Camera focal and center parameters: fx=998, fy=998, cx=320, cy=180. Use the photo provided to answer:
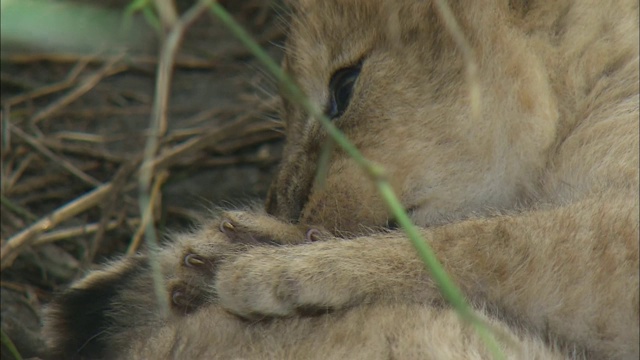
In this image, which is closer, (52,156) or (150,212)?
(150,212)

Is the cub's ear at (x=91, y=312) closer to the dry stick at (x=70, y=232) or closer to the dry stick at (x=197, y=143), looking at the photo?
the dry stick at (x=70, y=232)

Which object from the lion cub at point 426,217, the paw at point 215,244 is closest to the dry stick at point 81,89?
the lion cub at point 426,217

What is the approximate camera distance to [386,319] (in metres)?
2.27

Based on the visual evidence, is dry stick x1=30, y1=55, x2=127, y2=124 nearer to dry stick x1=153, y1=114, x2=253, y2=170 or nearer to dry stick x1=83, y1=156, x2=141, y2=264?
dry stick x1=153, y1=114, x2=253, y2=170

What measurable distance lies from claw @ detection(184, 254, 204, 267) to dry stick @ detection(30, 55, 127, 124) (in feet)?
5.17

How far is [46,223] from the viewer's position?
127 inches

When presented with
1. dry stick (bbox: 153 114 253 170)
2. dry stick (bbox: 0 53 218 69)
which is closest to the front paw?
dry stick (bbox: 153 114 253 170)

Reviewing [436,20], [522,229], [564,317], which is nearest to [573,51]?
[436,20]

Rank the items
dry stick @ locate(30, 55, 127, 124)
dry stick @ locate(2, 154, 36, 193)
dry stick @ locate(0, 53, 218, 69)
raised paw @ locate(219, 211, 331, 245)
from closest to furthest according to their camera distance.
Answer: raised paw @ locate(219, 211, 331, 245) < dry stick @ locate(2, 154, 36, 193) < dry stick @ locate(30, 55, 127, 124) < dry stick @ locate(0, 53, 218, 69)

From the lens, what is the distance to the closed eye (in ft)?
9.31

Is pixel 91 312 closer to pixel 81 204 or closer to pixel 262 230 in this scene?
pixel 262 230

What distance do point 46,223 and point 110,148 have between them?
909 millimetres

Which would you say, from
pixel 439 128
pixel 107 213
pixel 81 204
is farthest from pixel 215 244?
pixel 81 204

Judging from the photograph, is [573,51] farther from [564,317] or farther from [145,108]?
[145,108]
